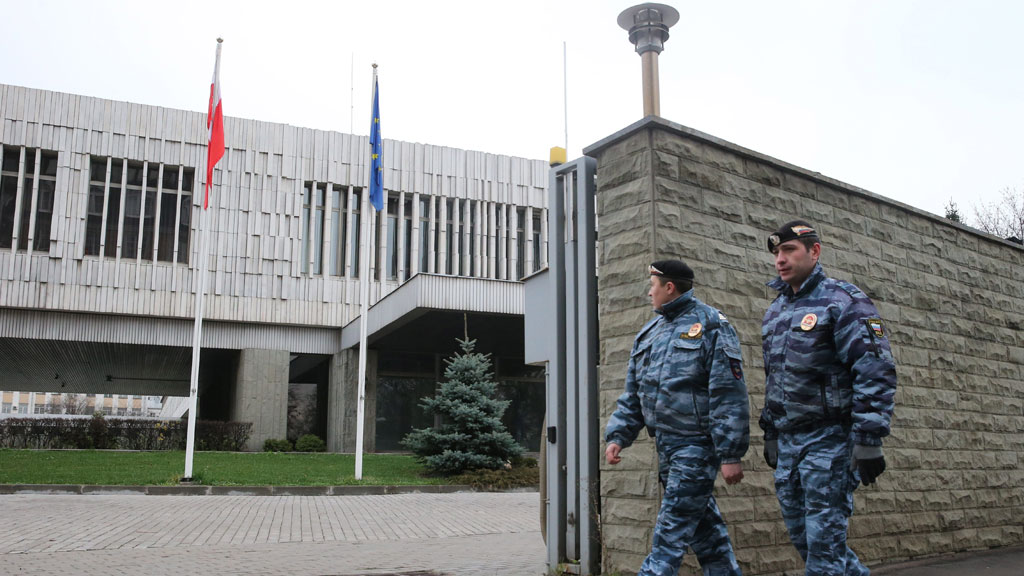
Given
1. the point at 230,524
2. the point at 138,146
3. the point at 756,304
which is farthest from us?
the point at 138,146

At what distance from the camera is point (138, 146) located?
2761 centimetres

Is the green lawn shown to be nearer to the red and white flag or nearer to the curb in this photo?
A: the curb

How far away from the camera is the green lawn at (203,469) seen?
15.5 meters

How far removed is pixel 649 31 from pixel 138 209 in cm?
2460

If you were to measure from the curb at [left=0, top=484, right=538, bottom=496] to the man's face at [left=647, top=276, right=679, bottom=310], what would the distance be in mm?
11746

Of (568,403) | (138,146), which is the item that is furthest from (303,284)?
(568,403)

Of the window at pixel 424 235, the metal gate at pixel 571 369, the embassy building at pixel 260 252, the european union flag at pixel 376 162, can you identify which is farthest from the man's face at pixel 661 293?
the window at pixel 424 235

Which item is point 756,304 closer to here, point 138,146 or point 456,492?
point 456,492

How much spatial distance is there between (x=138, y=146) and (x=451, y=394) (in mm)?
16226

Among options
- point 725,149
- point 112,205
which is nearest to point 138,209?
point 112,205

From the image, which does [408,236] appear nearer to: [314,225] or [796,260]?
[314,225]

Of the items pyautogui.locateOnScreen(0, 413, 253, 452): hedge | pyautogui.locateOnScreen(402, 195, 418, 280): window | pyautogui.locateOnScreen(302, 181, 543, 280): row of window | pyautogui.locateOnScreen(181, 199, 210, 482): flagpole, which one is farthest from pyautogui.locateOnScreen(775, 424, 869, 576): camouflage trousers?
pyautogui.locateOnScreen(402, 195, 418, 280): window

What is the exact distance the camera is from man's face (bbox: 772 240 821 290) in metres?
4.26

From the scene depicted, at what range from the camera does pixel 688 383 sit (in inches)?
168
